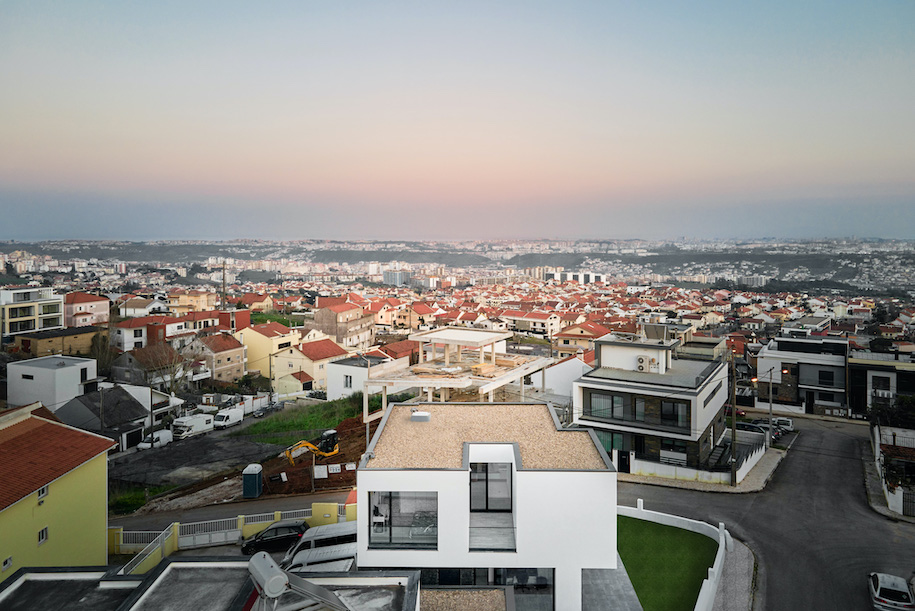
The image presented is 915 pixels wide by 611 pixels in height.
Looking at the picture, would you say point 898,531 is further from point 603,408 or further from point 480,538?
point 480,538

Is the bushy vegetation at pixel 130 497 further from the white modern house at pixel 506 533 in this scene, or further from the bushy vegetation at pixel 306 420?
the white modern house at pixel 506 533

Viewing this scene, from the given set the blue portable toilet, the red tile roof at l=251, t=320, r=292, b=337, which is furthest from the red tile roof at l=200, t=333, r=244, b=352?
the blue portable toilet

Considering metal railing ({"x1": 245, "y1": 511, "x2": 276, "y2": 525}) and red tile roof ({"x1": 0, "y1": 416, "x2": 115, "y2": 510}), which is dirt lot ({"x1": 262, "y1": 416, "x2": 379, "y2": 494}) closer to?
metal railing ({"x1": 245, "y1": 511, "x2": 276, "y2": 525})

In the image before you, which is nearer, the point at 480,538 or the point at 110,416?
the point at 480,538

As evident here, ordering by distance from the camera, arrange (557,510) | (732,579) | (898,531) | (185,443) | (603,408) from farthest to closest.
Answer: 1. (185,443)
2. (603,408)
3. (898,531)
4. (732,579)
5. (557,510)

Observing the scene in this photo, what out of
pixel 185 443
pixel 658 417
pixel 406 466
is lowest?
pixel 185 443

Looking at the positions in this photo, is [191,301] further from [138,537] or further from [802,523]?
[802,523]

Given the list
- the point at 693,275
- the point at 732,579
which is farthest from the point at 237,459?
the point at 693,275
